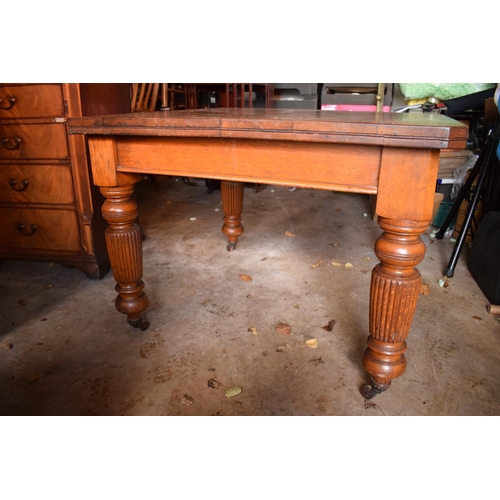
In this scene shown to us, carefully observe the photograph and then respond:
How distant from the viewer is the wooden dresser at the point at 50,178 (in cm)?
194

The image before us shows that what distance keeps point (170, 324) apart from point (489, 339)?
1.32 meters

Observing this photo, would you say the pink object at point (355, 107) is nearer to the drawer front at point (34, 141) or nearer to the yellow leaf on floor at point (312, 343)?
the drawer front at point (34, 141)

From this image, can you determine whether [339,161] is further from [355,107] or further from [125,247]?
[355,107]

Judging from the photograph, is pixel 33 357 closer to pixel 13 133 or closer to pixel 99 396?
pixel 99 396

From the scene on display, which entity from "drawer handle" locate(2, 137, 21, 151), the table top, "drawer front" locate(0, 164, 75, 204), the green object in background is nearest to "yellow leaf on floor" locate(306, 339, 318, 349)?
the table top

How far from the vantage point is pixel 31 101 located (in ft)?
6.38

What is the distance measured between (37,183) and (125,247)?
864 millimetres

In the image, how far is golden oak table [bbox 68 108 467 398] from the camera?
3.35ft

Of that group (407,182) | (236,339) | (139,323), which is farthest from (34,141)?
(407,182)

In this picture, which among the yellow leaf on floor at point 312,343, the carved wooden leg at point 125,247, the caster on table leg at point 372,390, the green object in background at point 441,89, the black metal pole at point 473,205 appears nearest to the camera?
the caster on table leg at point 372,390

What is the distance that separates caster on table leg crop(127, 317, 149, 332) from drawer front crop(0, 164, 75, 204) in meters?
0.76

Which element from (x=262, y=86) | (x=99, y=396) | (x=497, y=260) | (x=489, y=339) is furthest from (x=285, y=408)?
(x=262, y=86)

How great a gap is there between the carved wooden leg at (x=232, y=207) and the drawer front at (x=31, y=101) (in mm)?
918

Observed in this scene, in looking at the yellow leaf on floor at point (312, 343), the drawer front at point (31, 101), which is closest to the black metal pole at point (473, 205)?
the yellow leaf on floor at point (312, 343)
